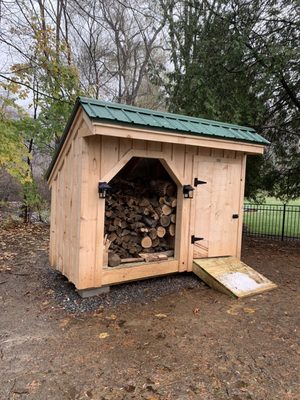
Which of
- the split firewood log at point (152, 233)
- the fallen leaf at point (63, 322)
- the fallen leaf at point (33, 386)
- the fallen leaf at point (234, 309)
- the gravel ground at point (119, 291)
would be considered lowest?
the fallen leaf at point (63, 322)

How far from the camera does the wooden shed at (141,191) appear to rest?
3611 mm

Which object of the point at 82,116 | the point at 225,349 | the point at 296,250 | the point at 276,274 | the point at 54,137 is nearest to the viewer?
the point at 225,349

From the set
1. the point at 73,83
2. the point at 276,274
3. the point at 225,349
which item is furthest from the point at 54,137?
the point at 225,349

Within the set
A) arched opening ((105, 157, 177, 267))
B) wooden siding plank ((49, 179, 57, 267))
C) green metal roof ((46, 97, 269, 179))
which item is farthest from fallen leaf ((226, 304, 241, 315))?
wooden siding plank ((49, 179, 57, 267))

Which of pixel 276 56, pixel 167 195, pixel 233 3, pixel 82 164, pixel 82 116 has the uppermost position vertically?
pixel 233 3

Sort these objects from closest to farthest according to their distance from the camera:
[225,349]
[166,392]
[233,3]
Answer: [166,392]
[225,349]
[233,3]

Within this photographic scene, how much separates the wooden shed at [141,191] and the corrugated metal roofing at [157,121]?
0.04ft

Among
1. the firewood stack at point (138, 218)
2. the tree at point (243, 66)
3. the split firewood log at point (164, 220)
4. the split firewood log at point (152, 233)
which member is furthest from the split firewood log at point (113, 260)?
the tree at point (243, 66)

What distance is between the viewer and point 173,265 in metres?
4.41

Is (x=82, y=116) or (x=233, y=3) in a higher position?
(x=233, y=3)

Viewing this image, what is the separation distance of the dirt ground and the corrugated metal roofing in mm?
2214

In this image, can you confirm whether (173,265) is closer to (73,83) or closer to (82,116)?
(82,116)

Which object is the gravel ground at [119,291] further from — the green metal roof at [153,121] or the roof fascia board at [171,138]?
the roof fascia board at [171,138]

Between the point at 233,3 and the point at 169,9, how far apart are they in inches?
116
